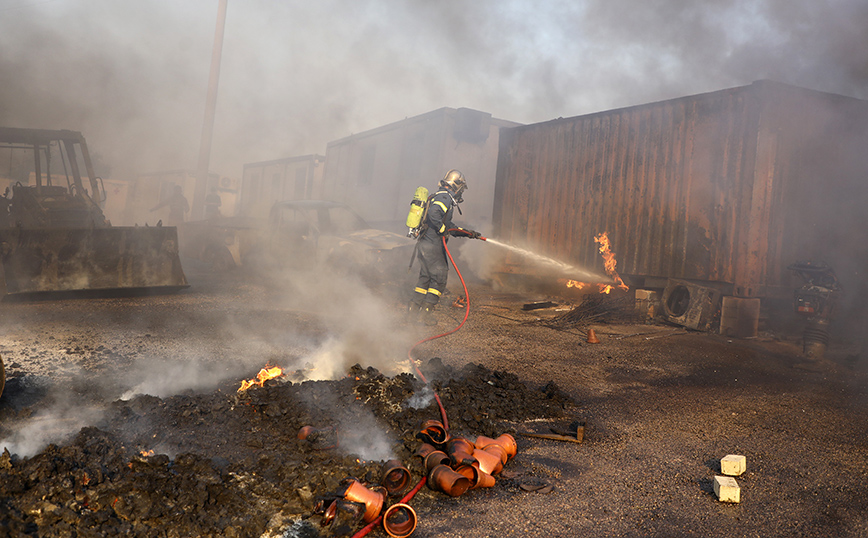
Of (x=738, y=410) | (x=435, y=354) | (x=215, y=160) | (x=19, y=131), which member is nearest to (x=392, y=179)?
A: (x=19, y=131)

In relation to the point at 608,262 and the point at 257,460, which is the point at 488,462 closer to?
the point at 257,460

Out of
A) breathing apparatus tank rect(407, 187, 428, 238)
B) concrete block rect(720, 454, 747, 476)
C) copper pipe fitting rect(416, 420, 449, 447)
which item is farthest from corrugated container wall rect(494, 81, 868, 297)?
copper pipe fitting rect(416, 420, 449, 447)

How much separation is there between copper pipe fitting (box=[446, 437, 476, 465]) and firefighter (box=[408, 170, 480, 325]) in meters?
3.97

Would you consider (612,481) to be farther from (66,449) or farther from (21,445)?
(21,445)

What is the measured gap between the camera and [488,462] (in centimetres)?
274

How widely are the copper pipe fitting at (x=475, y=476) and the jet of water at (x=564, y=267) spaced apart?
6.68 m

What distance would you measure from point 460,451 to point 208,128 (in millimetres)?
16214

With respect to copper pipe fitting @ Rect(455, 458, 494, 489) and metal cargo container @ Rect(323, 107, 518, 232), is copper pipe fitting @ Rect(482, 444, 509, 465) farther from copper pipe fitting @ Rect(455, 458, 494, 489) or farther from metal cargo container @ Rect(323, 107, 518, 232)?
metal cargo container @ Rect(323, 107, 518, 232)

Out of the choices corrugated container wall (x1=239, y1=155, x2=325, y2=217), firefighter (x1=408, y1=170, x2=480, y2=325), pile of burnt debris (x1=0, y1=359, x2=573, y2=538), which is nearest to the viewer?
pile of burnt debris (x1=0, y1=359, x2=573, y2=538)

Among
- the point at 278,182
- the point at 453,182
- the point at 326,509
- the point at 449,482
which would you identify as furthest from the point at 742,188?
the point at 278,182

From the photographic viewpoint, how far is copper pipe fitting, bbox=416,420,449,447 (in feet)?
9.95

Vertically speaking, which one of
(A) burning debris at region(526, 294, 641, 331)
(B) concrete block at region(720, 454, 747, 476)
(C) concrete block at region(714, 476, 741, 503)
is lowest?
(C) concrete block at region(714, 476, 741, 503)

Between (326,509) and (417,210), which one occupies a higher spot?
(417,210)

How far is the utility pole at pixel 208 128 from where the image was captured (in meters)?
15.9
